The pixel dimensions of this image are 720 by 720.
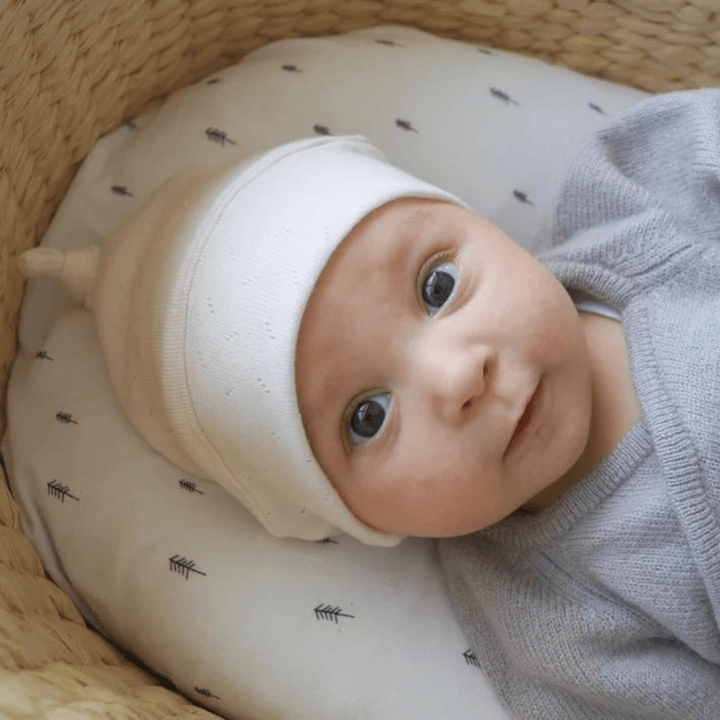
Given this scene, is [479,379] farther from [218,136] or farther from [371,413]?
[218,136]

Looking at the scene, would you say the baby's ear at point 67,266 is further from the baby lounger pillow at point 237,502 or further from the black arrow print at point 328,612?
the black arrow print at point 328,612

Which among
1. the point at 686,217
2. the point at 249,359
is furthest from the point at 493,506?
the point at 686,217

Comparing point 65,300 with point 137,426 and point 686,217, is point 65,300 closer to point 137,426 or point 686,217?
point 137,426

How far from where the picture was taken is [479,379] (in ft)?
3.07

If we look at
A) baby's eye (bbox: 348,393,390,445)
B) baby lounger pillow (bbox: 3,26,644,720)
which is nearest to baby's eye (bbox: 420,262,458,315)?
baby's eye (bbox: 348,393,390,445)

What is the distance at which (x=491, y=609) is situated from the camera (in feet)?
3.77

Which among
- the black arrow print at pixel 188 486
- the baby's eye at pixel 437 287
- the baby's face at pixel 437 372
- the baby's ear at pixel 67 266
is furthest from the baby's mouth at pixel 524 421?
the baby's ear at pixel 67 266

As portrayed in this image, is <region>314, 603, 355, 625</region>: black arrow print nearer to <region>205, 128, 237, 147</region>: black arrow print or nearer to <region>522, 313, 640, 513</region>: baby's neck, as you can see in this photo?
<region>522, 313, 640, 513</region>: baby's neck

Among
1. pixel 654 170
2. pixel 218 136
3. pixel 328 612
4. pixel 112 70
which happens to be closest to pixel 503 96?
pixel 654 170

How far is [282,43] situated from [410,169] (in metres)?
0.28

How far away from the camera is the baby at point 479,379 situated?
972 millimetres

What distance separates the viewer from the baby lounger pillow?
1143 mm

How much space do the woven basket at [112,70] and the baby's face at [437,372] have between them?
0.34m

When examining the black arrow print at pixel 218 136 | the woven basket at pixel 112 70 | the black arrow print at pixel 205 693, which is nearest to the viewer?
the woven basket at pixel 112 70
